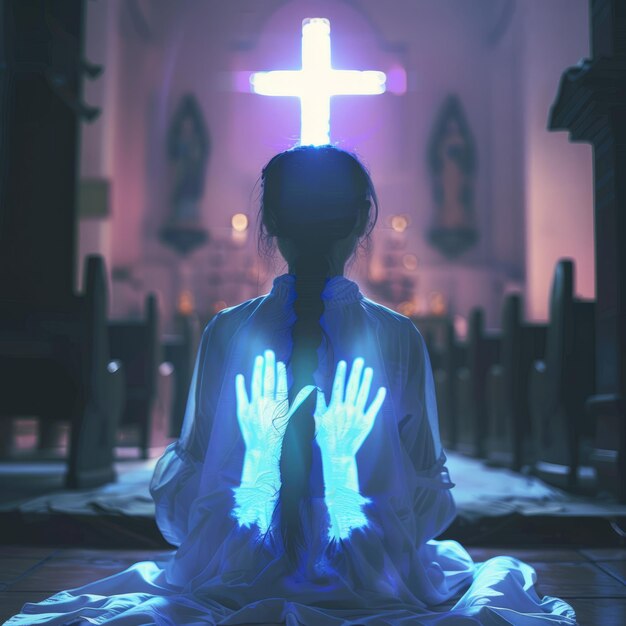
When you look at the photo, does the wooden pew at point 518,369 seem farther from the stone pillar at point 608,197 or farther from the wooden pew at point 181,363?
the wooden pew at point 181,363

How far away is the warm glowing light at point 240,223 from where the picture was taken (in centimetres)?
1177

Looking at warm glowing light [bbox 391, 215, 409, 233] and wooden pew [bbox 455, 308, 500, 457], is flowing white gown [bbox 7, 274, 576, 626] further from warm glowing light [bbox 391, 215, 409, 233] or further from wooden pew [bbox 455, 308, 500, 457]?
warm glowing light [bbox 391, 215, 409, 233]

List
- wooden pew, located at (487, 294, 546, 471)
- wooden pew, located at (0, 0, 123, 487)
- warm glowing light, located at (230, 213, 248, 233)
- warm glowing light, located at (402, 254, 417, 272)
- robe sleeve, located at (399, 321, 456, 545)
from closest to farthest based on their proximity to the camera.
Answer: robe sleeve, located at (399, 321, 456, 545)
wooden pew, located at (0, 0, 123, 487)
wooden pew, located at (487, 294, 546, 471)
warm glowing light, located at (402, 254, 417, 272)
warm glowing light, located at (230, 213, 248, 233)

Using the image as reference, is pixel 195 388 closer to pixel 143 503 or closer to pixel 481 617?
pixel 481 617

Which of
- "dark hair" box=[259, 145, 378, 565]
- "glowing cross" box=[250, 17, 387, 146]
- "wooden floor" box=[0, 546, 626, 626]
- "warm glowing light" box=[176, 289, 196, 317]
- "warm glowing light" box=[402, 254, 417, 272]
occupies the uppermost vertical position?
"glowing cross" box=[250, 17, 387, 146]

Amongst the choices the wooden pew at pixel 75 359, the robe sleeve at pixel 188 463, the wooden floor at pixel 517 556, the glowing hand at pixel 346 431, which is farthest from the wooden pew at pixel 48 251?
the glowing hand at pixel 346 431

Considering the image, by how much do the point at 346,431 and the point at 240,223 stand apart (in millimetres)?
10088

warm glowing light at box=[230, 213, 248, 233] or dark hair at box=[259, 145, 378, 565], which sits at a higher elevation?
warm glowing light at box=[230, 213, 248, 233]

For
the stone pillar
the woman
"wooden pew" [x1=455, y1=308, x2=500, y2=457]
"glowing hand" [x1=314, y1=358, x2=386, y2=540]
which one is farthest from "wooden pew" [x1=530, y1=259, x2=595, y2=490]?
"glowing hand" [x1=314, y1=358, x2=386, y2=540]

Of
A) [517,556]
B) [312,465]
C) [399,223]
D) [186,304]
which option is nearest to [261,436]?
[312,465]

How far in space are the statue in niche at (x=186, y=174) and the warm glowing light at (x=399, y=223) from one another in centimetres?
271

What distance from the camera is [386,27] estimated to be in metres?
12.6

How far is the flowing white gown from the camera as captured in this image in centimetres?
174

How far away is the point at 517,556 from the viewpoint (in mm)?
2770
